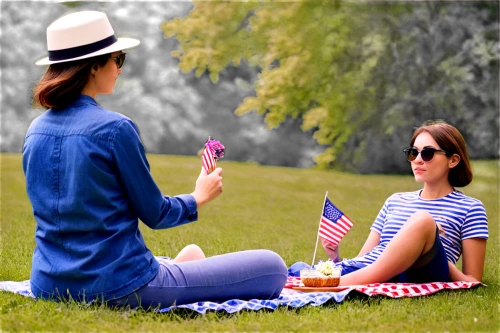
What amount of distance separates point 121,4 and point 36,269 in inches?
806

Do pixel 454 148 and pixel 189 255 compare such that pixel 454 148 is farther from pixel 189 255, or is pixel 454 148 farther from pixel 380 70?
pixel 380 70

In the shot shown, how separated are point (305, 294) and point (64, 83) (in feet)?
5.92

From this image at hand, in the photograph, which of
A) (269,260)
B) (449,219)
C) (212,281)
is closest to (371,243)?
(449,219)

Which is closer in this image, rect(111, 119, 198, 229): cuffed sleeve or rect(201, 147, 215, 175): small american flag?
rect(111, 119, 198, 229): cuffed sleeve

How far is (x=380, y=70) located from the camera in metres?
18.2

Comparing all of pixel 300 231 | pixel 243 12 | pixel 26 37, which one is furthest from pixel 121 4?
pixel 300 231

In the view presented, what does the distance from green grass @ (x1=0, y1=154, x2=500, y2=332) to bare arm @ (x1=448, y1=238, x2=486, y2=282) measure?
0.12m

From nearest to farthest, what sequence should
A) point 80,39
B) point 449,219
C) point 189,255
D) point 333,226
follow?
point 80,39 < point 189,255 < point 449,219 < point 333,226

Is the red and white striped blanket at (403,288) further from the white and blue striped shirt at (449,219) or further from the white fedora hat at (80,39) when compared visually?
the white fedora hat at (80,39)

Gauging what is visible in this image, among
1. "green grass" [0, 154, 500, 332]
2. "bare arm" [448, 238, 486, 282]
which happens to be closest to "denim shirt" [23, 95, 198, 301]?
"green grass" [0, 154, 500, 332]

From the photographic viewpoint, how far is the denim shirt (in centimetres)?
332

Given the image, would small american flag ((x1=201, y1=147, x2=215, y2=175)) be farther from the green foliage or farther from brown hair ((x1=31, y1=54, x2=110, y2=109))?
the green foliage

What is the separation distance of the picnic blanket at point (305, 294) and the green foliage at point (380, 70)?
13.7 metres

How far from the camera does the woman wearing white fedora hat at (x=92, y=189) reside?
3328mm
